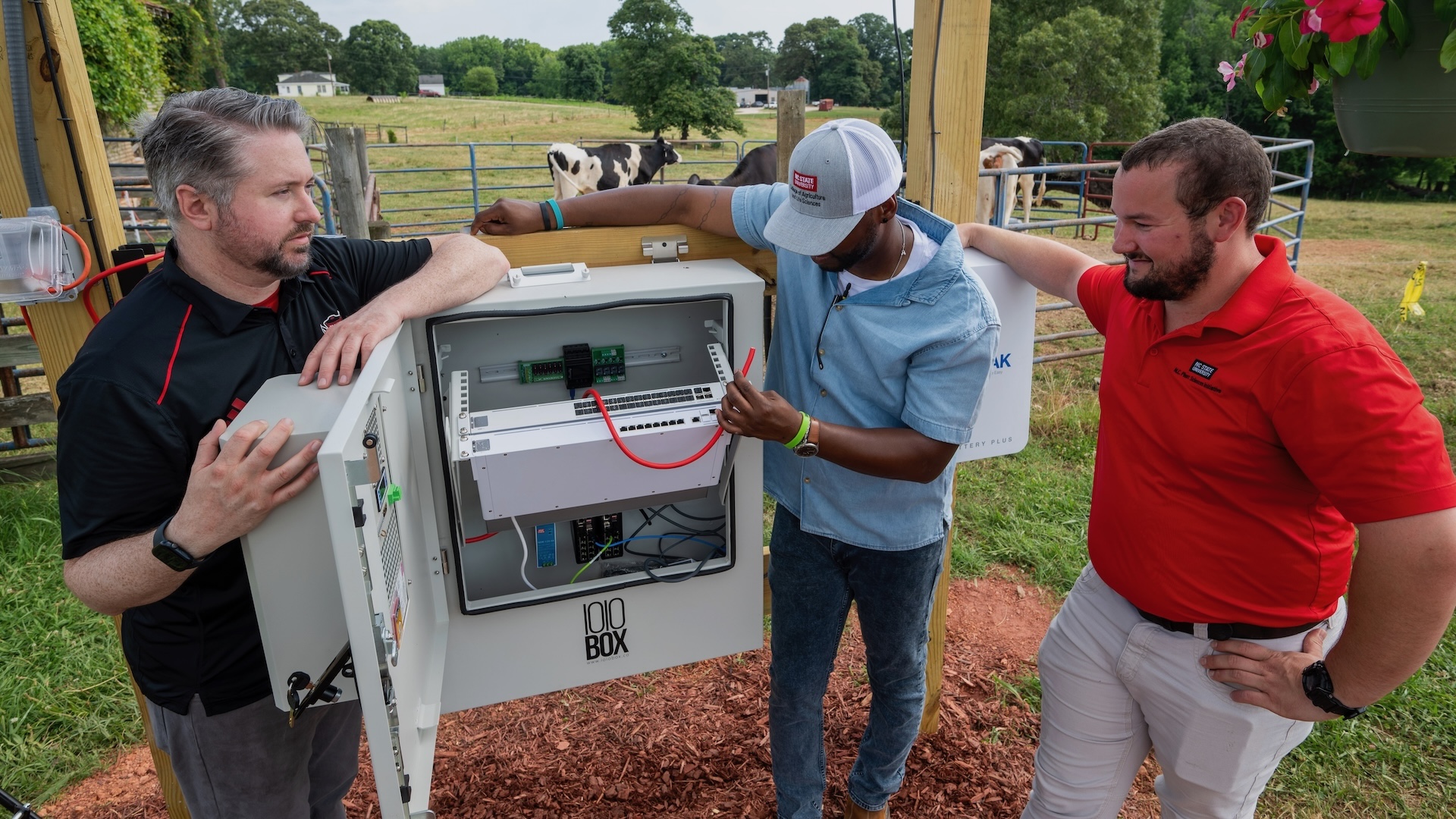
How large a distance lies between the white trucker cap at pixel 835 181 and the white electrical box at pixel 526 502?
29 centimetres

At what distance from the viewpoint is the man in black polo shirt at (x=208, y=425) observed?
1.33 meters

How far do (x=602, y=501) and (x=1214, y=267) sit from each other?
1349 mm

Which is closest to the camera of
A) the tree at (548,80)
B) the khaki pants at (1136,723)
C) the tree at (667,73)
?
the khaki pants at (1136,723)

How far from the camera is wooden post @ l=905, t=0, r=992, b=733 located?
2.08 metres

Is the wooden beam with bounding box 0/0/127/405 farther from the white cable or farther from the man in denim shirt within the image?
the white cable

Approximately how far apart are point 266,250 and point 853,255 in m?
1.11

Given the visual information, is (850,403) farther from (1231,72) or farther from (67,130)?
(67,130)

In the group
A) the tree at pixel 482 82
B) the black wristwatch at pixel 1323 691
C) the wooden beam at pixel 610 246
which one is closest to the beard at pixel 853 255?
the wooden beam at pixel 610 246

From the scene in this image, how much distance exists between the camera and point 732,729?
2.93 meters

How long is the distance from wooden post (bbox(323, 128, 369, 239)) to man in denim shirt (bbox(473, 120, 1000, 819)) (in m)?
5.06

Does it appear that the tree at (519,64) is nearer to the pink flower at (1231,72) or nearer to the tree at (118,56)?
the tree at (118,56)

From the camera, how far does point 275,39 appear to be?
63.9 meters

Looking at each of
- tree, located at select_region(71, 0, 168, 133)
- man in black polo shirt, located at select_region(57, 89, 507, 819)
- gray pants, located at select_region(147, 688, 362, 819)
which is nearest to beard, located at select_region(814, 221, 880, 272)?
man in black polo shirt, located at select_region(57, 89, 507, 819)

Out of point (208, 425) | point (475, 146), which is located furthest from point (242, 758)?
point (475, 146)
